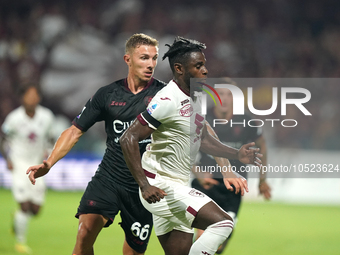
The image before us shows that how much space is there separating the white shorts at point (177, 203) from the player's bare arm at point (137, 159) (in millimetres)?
175

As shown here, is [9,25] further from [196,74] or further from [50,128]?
[196,74]

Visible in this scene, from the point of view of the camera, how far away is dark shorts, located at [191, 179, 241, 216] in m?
5.49

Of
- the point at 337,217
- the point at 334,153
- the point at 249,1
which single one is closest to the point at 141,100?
the point at 337,217

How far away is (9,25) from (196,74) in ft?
36.0

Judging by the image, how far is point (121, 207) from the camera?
4.34m

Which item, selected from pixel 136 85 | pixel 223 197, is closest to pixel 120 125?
pixel 136 85

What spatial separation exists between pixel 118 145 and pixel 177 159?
84 cm

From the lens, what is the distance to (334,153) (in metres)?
10.1

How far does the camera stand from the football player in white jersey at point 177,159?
3.39m

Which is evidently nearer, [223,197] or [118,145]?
[118,145]

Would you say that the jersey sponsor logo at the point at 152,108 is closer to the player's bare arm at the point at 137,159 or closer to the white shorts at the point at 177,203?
the player's bare arm at the point at 137,159

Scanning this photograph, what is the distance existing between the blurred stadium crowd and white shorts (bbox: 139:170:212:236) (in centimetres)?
793

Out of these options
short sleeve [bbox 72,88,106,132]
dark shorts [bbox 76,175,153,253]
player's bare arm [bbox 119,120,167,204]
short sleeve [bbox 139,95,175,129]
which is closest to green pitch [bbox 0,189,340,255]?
dark shorts [bbox 76,175,153,253]

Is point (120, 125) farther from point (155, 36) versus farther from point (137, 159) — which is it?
point (155, 36)
